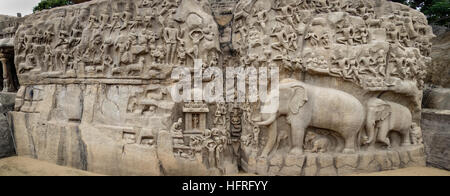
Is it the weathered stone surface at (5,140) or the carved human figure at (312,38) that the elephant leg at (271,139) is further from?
the weathered stone surface at (5,140)

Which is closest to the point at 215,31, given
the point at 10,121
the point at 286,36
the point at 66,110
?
the point at 286,36

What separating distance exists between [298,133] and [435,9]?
30.0 feet

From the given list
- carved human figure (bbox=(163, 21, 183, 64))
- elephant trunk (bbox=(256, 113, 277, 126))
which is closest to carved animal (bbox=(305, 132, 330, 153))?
elephant trunk (bbox=(256, 113, 277, 126))

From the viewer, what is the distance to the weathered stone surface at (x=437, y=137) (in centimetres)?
473

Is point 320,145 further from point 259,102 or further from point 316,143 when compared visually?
point 259,102

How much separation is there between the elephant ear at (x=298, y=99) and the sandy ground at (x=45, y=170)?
1.70 metres

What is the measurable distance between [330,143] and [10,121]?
22.4ft

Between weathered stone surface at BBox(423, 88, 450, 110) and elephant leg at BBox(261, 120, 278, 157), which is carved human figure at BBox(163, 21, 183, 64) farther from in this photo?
weathered stone surface at BBox(423, 88, 450, 110)

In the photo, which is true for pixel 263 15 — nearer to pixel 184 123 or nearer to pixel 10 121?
pixel 184 123

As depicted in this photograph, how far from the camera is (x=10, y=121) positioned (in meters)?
5.77

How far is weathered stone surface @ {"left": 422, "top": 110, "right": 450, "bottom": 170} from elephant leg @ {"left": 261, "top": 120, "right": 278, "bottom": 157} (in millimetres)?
3125

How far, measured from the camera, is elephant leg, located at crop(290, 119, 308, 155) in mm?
4254

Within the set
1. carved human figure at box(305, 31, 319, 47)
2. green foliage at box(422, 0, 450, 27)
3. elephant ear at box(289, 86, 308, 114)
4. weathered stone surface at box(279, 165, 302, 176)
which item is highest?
green foliage at box(422, 0, 450, 27)

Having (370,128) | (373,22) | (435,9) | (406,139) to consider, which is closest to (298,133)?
(370,128)
